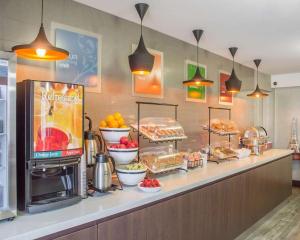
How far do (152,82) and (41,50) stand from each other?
67.5 inches

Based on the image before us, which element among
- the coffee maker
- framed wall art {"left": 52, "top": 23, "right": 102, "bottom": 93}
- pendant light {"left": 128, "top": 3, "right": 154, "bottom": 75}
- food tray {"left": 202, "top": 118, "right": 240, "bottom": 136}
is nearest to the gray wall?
framed wall art {"left": 52, "top": 23, "right": 102, "bottom": 93}

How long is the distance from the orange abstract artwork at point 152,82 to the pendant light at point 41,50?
4.27 feet

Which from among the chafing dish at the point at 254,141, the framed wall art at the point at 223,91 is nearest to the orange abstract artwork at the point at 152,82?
the framed wall art at the point at 223,91

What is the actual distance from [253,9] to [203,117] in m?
1.86

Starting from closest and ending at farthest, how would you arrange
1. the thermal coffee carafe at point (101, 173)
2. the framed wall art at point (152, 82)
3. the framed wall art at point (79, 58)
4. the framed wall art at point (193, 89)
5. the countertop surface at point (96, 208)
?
1. the countertop surface at point (96, 208)
2. the thermal coffee carafe at point (101, 173)
3. the framed wall art at point (79, 58)
4. the framed wall art at point (152, 82)
5. the framed wall art at point (193, 89)

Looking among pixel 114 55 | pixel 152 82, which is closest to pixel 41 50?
pixel 114 55

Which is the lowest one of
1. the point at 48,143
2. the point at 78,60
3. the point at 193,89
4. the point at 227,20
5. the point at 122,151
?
the point at 122,151

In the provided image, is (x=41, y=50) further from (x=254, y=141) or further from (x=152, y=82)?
(x=254, y=141)

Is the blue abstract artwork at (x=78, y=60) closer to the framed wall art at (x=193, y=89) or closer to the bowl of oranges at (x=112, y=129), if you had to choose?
the bowl of oranges at (x=112, y=129)

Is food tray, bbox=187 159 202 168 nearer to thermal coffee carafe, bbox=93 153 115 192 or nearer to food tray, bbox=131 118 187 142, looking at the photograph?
food tray, bbox=131 118 187 142

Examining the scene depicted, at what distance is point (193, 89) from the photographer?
13.6 feet

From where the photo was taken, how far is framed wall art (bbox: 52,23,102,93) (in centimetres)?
246

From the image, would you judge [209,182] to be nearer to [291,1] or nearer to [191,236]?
[191,236]

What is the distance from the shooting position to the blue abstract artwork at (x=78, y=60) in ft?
8.07
